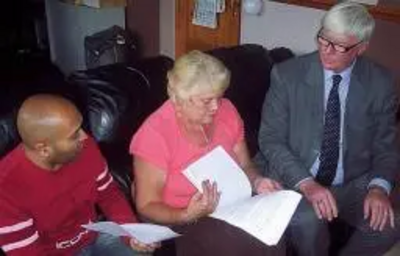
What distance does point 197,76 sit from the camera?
4.91ft

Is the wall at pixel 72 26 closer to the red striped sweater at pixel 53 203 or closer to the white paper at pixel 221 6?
the white paper at pixel 221 6

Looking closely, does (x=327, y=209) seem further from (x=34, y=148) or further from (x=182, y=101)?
(x=34, y=148)

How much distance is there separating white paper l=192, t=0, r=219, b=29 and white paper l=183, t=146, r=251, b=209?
2.07m

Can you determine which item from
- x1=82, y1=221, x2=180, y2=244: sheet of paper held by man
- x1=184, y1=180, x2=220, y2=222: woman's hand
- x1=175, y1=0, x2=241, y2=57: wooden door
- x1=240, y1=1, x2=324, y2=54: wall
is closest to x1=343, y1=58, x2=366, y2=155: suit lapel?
x1=184, y1=180, x2=220, y2=222: woman's hand

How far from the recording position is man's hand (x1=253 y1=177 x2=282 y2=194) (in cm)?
162

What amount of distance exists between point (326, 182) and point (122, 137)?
76 cm

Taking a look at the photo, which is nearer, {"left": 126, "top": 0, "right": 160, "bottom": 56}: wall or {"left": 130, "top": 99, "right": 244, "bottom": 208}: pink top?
{"left": 130, "top": 99, "right": 244, "bottom": 208}: pink top

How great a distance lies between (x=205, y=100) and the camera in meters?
1.52

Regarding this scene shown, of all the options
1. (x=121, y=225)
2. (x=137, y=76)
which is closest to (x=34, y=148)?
(x=121, y=225)

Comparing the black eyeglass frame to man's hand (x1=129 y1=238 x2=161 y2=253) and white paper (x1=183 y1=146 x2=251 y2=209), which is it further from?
man's hand (x1=129 y1=238 x2=161 y2=253)

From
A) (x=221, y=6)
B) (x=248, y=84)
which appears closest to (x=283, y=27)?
(x=221, y=6)

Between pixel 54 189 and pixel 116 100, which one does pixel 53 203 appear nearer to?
pixel 54 189

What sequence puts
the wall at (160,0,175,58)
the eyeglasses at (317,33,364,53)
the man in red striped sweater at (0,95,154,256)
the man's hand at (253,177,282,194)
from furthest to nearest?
1. the wall at (160,0,175,58)
2. the eyeglasses at (317,33,364,53)
3. the man's hand at (253,177,282,194)
4. the man in red striped sweater at (0,95,154,256)

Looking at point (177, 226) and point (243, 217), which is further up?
point (243, 217)
